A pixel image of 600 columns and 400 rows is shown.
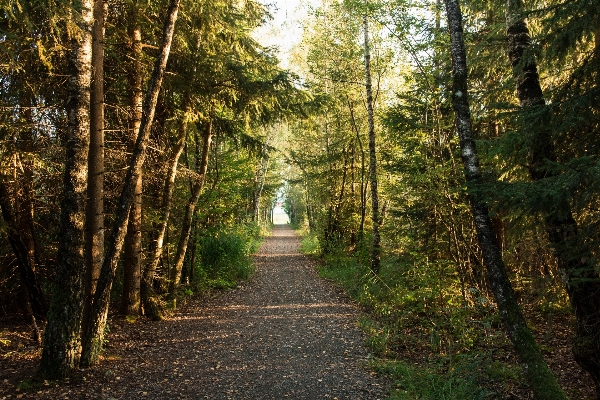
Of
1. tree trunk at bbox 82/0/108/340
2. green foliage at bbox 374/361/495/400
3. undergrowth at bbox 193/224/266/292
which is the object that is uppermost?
tree trunk at bbox 82/0/108/340

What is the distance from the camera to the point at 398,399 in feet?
16.1

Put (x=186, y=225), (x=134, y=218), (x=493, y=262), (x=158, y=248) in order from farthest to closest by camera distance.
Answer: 1. (x=186, y=225)
2. (x=158, y=248)
3. (x=134, y=218)
4. (x=493, y=262)

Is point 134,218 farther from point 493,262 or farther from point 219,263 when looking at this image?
point 493,262

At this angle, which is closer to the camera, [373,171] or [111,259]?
[111,259]

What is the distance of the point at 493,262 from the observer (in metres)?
5.68

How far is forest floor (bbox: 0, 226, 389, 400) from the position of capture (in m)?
5.25

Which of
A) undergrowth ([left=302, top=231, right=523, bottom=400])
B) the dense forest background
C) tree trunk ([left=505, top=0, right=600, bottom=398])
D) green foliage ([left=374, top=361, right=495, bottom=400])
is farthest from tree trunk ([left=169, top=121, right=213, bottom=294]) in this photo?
tree trunk ([left=505, top=0, right=600, bottom=398])

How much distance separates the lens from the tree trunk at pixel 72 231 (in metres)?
5.25

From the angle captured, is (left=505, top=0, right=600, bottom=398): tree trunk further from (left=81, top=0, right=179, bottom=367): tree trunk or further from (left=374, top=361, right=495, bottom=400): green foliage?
(left=81, top=0, right=179, bottom=367): tree trunk

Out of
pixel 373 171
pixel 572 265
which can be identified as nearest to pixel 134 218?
pixel 373 171

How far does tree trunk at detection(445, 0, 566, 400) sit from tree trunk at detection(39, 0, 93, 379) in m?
5.26

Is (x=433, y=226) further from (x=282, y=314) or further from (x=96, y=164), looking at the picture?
(x=96, y=164)

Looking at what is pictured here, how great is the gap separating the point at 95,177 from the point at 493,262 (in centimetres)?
616

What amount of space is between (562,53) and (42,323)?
998cm
